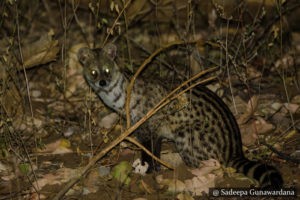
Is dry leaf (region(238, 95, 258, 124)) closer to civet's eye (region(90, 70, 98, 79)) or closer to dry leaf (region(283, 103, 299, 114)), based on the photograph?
dry leaf (region(283, 103, 299, 114))

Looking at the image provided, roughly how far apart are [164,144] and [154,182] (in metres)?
1.06

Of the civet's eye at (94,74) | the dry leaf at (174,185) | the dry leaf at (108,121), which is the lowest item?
the dry leaf at (174,185)

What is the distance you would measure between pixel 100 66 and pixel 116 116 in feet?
3.05

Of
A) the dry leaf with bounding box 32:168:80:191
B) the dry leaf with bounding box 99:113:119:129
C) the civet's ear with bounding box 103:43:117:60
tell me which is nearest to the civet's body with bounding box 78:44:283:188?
the civet's ear with bounding box 103:43:117:60

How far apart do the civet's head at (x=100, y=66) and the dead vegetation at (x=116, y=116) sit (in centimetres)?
23

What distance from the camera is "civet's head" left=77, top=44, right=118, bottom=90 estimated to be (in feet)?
19.7

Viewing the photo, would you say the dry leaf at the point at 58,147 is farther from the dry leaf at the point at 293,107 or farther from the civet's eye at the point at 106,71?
the dry leaf at the point at 293,107

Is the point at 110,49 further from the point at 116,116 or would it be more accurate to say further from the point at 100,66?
the point at 116,116

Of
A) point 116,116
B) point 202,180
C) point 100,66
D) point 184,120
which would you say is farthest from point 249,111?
point 100,66

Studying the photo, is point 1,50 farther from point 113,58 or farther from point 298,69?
point 298,69

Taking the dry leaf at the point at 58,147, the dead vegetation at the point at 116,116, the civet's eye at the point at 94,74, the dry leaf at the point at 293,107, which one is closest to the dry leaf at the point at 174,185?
the dead vegetation at the point at 116,116

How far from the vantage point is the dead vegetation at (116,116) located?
5.17 metres

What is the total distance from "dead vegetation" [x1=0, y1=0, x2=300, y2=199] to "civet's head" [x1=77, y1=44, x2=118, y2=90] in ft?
0.76

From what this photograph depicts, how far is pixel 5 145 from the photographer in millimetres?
5906
